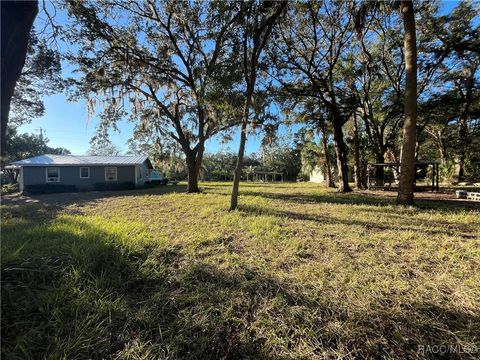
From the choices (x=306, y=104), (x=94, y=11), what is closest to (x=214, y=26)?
(x=94, y=11)

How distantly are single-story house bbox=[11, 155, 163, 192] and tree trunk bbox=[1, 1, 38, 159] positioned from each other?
17.3 meters

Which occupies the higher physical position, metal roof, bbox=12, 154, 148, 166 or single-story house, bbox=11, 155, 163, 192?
metal roof, bbox=12, 154, 148, 166

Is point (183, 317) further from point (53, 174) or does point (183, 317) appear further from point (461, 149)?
point (461, 149)

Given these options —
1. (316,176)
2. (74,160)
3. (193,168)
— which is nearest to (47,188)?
(74,160)

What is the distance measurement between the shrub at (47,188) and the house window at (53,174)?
1.13 meters

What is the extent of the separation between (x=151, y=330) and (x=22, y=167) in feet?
72.3

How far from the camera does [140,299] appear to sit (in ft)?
7.89

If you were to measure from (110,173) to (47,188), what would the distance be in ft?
14.2

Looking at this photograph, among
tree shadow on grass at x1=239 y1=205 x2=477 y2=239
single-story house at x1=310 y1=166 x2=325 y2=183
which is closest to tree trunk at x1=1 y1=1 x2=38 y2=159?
tree shadow on grass at x1=239 y1=205 x2=477 y2=239

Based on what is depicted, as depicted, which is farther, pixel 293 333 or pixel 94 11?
pixel 94 11

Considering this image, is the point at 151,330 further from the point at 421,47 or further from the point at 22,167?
the point at 22,167

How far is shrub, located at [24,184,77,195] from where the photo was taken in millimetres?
16172

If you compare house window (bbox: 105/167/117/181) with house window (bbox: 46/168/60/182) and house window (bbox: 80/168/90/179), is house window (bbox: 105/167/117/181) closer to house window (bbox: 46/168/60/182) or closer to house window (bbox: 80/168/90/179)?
house window (bbox: 80/168/90/179)

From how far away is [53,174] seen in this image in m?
17.9
